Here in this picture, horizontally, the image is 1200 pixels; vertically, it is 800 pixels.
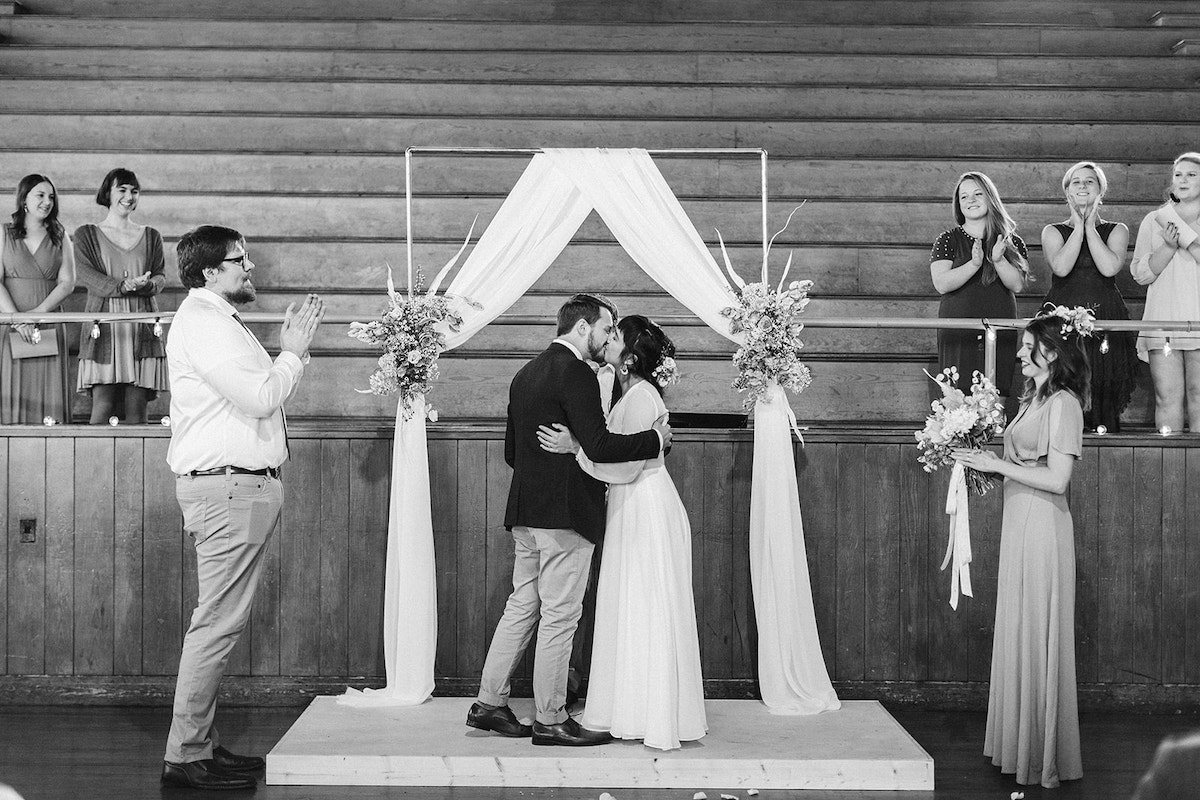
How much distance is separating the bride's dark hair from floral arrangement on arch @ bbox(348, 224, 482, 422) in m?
0.93

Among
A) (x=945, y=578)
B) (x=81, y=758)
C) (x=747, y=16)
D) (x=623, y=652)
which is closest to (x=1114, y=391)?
(x=945, y=578)

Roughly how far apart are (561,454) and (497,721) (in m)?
1.10

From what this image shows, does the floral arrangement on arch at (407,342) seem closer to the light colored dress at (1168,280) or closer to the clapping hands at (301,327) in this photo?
the clapping hands at (301,327)

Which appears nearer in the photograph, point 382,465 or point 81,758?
point 81,758

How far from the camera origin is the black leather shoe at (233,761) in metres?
4.58

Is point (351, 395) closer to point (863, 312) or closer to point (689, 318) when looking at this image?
point (689, 318)

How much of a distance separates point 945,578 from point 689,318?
1.70 metres

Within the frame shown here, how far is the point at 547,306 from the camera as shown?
24.6ft

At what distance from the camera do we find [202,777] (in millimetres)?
4480

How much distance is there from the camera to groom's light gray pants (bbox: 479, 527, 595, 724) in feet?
15.5

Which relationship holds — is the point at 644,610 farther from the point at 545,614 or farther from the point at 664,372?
the point at 664,372

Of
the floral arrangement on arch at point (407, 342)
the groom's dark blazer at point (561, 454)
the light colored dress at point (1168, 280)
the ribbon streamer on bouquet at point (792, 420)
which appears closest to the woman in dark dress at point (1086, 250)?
the light colored dress at point (1168, 280)

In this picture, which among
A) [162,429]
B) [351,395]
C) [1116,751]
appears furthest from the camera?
[351,395]

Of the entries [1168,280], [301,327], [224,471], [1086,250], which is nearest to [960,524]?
[1086,250]
